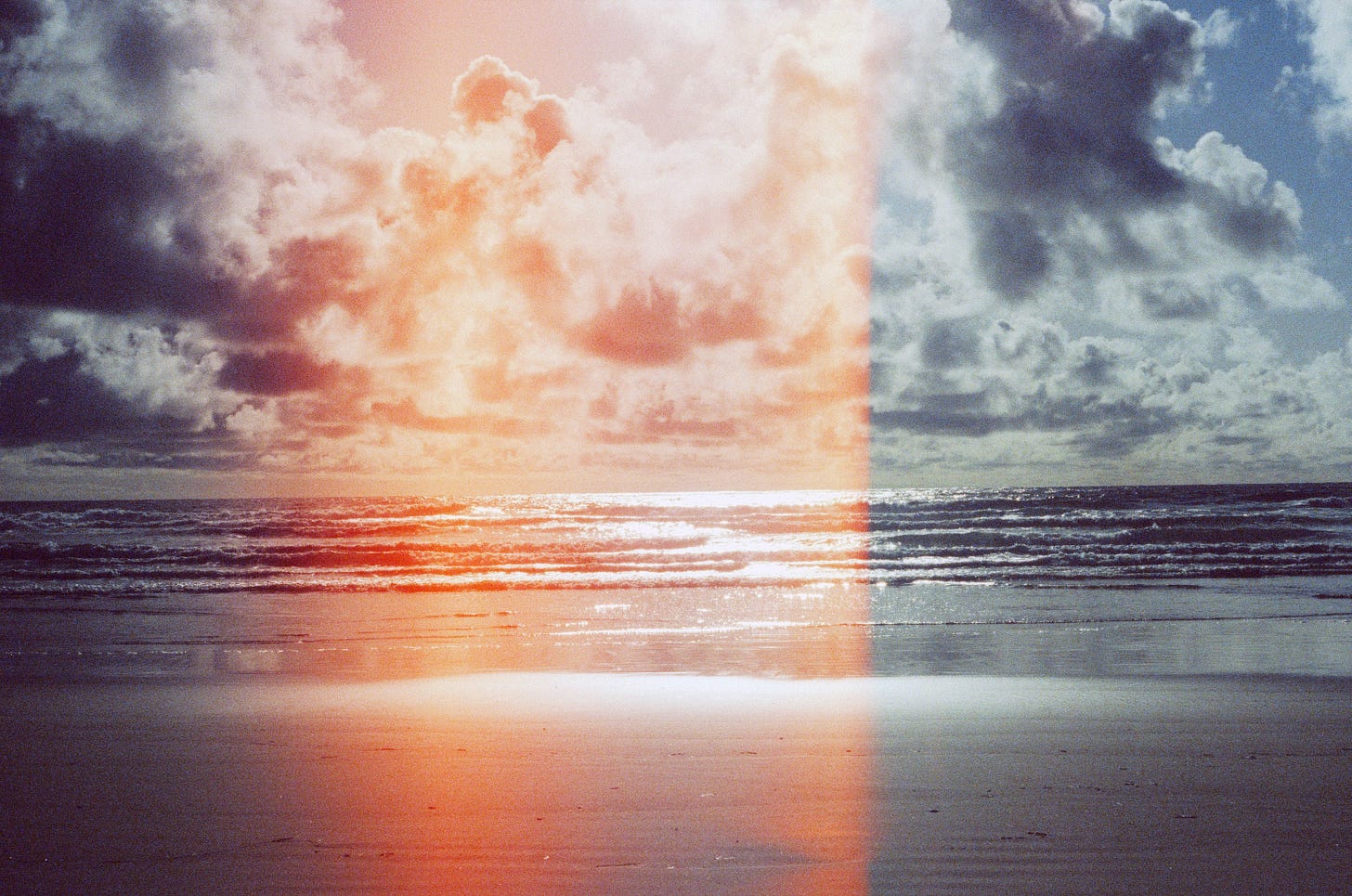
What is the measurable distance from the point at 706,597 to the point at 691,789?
1370 cm

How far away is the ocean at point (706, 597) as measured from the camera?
12.7 meters

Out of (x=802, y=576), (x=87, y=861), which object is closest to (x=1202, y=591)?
(x=802, y=576)

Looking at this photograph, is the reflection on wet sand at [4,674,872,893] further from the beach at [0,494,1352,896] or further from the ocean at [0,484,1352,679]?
the ocean at [0,484,1352,679]

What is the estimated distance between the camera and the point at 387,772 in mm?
7312

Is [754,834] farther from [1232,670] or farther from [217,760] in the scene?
[1232,670]

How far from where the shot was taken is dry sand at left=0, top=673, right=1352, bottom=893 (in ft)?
17.3

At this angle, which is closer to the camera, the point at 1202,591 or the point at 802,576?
the point at 1202,591

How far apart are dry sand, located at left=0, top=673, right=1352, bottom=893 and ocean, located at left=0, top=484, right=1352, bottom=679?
6.42 ft

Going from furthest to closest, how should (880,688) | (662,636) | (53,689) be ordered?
1. (662,636)
2. (53,689)
3. (880,688)

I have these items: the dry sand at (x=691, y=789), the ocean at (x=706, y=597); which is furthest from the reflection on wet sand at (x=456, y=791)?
the ocean at (x=706, y=597)

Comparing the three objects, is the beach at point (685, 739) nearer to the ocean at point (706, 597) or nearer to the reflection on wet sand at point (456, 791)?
the reflection on wet sand at point (456, 791)

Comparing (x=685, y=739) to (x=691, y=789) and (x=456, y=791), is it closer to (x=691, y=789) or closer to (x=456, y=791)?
(x=691, y=789)

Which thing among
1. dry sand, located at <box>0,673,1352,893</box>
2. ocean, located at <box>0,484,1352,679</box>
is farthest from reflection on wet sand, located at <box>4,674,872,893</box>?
ocean, located at <box>0,484,1352,679</box>

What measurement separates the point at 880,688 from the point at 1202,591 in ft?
43.8
